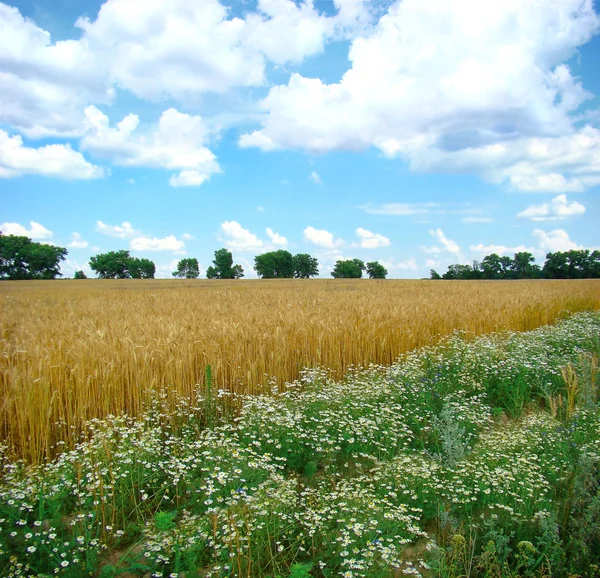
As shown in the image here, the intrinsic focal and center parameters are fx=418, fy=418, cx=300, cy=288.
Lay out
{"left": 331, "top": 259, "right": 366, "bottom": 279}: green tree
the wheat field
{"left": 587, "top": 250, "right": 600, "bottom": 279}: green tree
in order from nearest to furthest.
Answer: the wheat field, {"left": 587, "top": 250, "right": 600, "bottom": 279}: green tree, {"left": 331, "top": 259, "right": 366, "bottom": 279}: green tree

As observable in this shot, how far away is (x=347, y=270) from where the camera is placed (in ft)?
Answer: 347

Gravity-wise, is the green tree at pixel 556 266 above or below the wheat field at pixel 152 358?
above

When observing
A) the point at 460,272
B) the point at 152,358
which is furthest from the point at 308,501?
the point at 460,272

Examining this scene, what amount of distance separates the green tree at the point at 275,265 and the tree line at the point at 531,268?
36.9 m

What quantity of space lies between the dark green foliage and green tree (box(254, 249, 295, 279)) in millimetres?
26027

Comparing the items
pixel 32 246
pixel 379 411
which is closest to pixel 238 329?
pixel 379 411

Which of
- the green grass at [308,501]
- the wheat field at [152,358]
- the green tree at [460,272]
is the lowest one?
the green grass at [308,501]

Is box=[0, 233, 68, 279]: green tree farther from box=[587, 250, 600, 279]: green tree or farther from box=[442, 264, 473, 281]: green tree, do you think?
box=[587, 250, 600, 279]: green tree

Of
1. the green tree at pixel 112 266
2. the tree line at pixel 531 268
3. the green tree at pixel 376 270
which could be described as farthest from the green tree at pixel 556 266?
the green tree at pixel 112 266

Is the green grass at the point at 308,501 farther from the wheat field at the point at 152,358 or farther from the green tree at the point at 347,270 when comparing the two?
the green tree at the point at 347,270

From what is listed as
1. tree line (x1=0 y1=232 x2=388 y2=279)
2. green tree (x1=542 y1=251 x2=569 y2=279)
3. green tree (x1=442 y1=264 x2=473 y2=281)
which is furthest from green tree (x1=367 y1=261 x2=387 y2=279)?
green tree (x1=542 y1=251 x2=569 y2=279)

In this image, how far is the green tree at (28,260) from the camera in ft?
276

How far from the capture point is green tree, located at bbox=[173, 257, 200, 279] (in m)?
112

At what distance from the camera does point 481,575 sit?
3.14 metres
